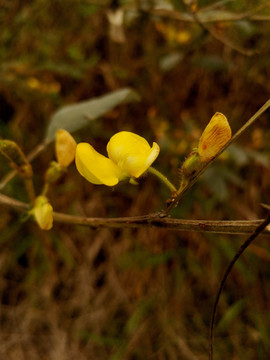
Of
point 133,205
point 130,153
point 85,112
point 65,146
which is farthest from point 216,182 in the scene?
point 130,153

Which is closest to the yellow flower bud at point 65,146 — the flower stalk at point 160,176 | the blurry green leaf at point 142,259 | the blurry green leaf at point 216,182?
the flower stalk at point 160,176

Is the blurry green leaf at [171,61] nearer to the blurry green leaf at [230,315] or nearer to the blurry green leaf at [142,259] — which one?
the blurry green leaf at [142,259]

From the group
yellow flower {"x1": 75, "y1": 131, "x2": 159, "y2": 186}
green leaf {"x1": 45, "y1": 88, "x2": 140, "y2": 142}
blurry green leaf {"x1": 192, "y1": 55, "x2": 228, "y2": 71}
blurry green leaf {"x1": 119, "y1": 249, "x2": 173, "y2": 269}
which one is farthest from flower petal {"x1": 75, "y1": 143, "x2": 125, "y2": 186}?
blurry green leaf {"x1": 192, "y1": 55, "x2": 228, "y2": 71}

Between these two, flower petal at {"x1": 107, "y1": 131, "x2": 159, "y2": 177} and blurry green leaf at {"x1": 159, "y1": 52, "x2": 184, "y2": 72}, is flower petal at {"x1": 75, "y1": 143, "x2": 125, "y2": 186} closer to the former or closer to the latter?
flower petal at {"x1": 107, "y1": 131, "x2": 159, "y2": 177}

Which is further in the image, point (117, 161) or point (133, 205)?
point (133, 205)

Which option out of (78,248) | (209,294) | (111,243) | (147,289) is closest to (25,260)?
(78,248)

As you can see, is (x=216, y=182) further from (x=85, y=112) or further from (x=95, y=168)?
(x=95, y=168)
